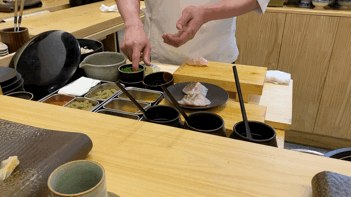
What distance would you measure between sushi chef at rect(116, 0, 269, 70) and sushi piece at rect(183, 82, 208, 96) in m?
0.22

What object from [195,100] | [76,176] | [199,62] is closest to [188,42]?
[199,62]

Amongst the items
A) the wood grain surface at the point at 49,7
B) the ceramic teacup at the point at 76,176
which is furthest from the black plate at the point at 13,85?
the wood grain surface at the point at 49,7

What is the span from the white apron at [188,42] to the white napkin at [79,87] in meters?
0.69

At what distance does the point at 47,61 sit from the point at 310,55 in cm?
241

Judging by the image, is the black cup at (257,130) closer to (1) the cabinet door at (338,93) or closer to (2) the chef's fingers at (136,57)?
(2) the chef's fingers at (136,57)

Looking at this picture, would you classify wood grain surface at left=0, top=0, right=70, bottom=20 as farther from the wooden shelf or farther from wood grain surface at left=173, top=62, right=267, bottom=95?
the wooden shelf

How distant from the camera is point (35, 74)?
4.00 feet

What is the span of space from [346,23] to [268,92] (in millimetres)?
1558

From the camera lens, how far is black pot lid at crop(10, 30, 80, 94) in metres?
1.20

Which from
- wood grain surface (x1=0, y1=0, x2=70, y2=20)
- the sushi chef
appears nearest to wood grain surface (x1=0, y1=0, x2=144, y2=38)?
wood grain surface (x1=0, y1=0, x2=70, y2=20)

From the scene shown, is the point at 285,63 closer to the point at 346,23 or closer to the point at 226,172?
the point at 346,23

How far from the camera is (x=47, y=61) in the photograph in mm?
1261

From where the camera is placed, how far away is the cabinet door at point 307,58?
255 centimetres

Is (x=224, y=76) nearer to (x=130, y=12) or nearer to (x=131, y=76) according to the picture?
(x=131, y=76)
